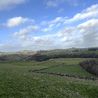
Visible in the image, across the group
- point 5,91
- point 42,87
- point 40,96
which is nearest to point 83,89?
point 42,87

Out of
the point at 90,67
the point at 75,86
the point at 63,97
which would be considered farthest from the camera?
the point at 90,67

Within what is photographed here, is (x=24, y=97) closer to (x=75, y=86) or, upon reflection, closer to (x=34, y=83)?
(x=34, y=83)

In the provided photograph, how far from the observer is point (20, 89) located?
104 ft

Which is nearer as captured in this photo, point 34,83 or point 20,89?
point 20,89

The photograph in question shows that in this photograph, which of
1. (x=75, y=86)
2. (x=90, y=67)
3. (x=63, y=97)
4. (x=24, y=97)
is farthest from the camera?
(x=90, y=67)

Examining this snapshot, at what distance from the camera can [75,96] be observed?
3231 centimetres

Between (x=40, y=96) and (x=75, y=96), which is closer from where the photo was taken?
(x=40, y=96)

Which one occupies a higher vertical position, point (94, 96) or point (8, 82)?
point (8, 82)

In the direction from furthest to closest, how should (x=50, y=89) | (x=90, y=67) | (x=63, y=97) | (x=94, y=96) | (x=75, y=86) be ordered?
(x=90, y=67)
(x=75, y=86)
(x=94, y=96)
(x=50, y=89)
(x=63, y=97)

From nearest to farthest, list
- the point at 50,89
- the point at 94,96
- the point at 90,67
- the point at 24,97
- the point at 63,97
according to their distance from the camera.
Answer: the point at 24,97
the point at 63,97
the point at 50,89
the point at 94,96
the point at 90,67

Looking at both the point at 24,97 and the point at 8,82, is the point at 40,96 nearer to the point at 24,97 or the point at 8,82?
the point at 24,97

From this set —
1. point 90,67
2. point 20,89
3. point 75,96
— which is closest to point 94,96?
point 75,96

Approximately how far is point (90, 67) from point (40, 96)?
67.0 meters

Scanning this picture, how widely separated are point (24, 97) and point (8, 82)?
660 cm
